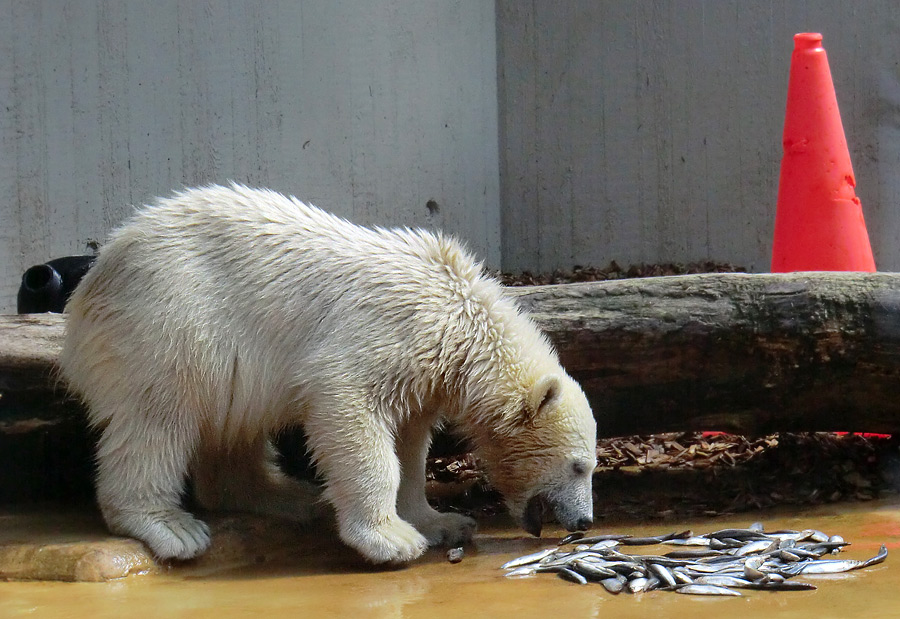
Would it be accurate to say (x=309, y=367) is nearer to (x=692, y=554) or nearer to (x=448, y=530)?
(x=448, y=530)

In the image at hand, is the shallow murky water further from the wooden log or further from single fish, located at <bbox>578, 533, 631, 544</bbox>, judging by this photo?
the wooden log

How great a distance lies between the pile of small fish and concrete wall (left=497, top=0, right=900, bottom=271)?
13.0ft

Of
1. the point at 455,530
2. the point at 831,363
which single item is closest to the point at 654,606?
the point at 455,530

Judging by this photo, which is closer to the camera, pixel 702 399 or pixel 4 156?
pixel 702 399

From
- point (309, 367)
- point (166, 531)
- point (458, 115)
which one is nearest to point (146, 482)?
point (166, 531)

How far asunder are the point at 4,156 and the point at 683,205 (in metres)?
5.37

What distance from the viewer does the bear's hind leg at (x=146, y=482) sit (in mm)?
3572

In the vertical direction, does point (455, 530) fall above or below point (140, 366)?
below

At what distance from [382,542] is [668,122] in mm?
5952

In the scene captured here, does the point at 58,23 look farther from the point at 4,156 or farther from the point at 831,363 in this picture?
the point at 831,363

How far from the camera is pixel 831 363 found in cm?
423

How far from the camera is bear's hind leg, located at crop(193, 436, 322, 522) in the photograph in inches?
162

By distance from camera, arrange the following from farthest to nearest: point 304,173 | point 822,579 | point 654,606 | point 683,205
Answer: point 683,205
point 304,173
point 822,579
point 654,606

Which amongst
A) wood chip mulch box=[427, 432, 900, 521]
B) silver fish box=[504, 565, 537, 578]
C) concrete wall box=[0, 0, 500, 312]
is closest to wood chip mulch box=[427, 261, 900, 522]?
A: wood chip mulch box=[427, 432, 900, 521]
